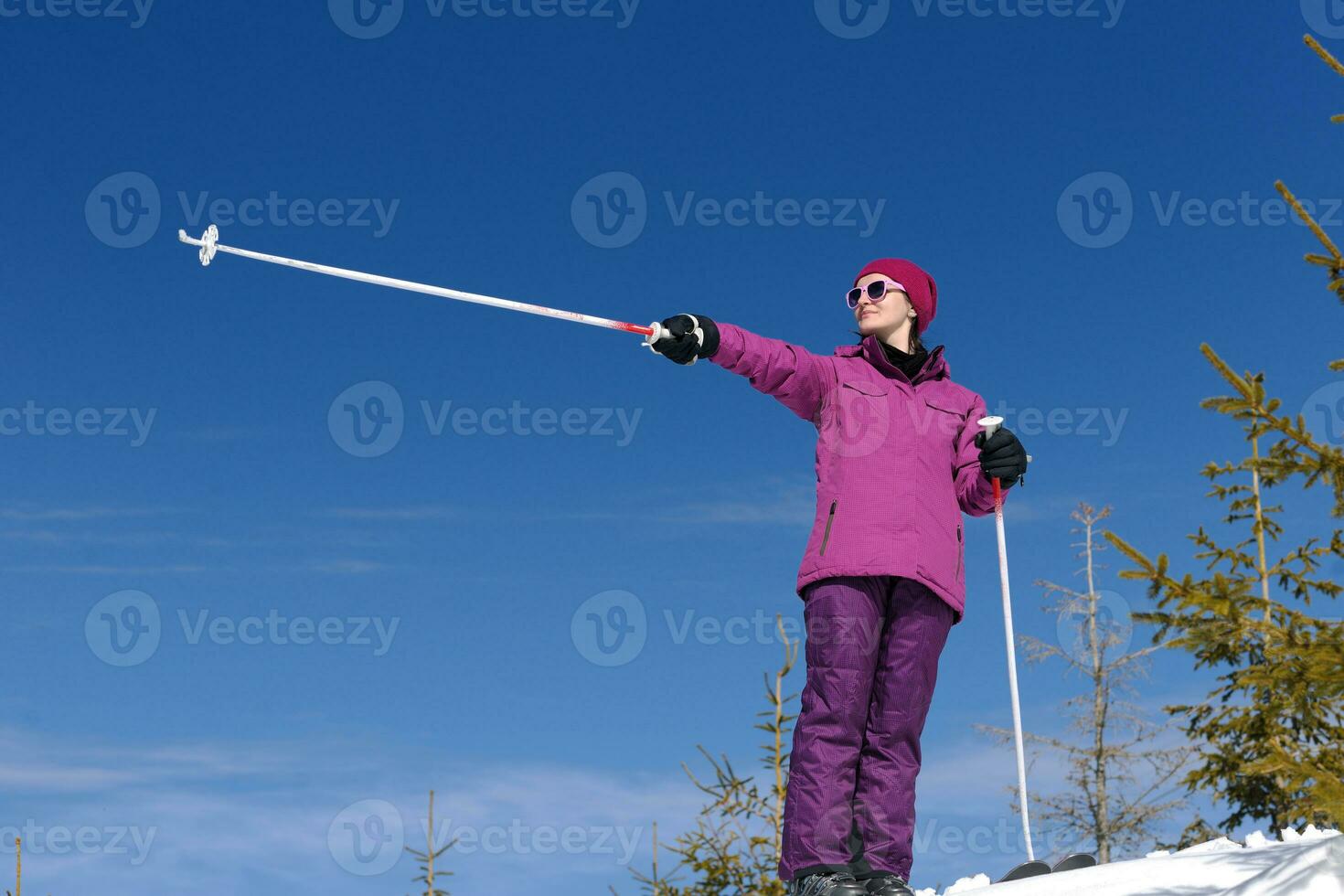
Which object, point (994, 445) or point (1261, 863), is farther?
point (994, 445)

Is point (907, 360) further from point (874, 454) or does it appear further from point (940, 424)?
point (874, 454)

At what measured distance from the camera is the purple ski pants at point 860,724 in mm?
5367

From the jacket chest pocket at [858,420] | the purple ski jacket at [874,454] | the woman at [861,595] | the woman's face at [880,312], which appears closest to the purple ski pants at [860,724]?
the woman at [861,595]

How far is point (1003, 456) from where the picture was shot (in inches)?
239

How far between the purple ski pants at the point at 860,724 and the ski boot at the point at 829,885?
0.04m

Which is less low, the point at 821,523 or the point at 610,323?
the point at 610,323

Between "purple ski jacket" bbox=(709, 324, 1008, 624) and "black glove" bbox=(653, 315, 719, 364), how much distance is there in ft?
0.23

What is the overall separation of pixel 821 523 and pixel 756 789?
2.63 meters

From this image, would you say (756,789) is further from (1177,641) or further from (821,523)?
(1177,641)

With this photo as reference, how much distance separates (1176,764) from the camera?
1703cm

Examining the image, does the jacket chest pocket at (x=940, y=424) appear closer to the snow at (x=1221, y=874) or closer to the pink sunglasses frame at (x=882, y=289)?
the pink sunglasses frame at (x=882, y=289)

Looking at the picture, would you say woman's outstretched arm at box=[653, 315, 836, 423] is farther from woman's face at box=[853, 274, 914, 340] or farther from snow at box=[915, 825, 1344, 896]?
snow at box=[915, 825, 1344, 896]

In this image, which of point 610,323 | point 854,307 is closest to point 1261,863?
point 854,307

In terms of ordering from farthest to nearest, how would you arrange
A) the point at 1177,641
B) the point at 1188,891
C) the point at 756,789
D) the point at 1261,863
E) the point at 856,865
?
the point at 756,789, the point at 856,865, the point at 1261,863, the point at 1188,891, the point at 1177,641
